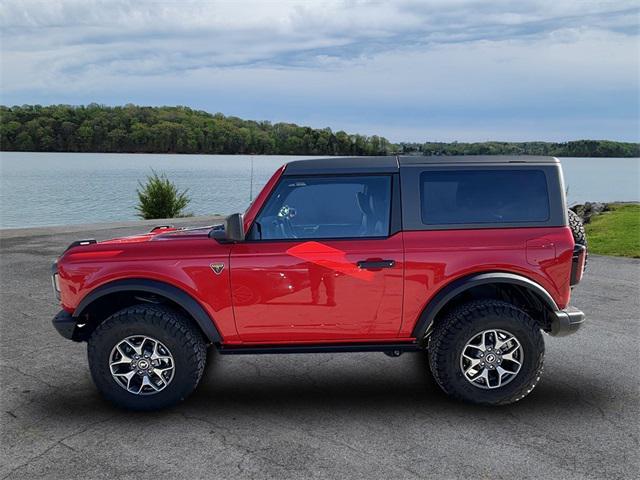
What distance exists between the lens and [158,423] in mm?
4445

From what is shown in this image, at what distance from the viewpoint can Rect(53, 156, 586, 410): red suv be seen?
15.1ft

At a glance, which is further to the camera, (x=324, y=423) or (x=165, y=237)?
(x=165, y=237)

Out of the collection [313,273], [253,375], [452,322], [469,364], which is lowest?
[253,375]

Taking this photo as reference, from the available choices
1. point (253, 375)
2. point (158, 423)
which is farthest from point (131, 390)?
point (253, 375)

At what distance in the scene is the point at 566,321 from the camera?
475 cm

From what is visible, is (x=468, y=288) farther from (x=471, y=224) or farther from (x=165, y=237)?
(x=165, y=237)

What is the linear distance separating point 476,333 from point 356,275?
1004 millimetres

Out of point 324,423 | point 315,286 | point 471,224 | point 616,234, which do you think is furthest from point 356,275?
point 616,234

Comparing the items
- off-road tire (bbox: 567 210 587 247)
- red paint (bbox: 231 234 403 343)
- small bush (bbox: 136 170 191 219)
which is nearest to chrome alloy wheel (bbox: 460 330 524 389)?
red paint (bbox: 231 234 403 343)

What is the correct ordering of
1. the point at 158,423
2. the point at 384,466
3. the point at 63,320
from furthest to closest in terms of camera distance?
the point at 63,320
the point at 158,423
the point at 384,466

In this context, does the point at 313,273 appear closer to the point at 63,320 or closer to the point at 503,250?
the point at 503,250

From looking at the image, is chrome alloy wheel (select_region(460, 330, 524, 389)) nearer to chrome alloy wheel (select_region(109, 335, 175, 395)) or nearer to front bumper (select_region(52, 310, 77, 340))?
chrome alloy wheel (select_region(109, 335, 175, 395))

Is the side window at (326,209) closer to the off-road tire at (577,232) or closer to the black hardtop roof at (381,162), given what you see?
the black hardtop roof at (381,162)

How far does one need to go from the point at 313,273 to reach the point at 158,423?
5.13 feet
